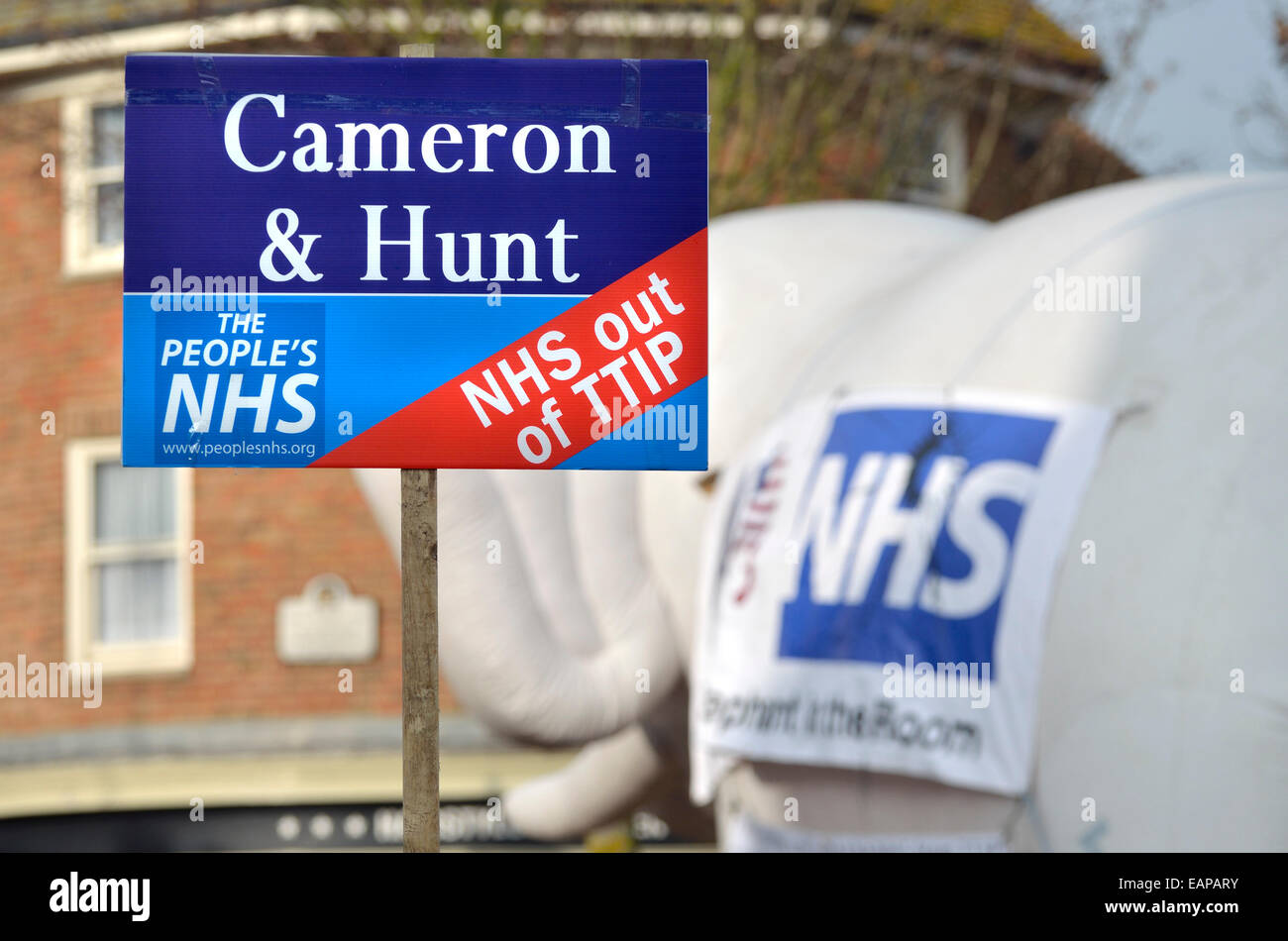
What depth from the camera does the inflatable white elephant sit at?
3.82 metres

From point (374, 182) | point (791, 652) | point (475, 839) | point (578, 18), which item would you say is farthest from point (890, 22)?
point (374, 182)

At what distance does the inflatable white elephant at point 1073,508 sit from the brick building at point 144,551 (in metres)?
6.35

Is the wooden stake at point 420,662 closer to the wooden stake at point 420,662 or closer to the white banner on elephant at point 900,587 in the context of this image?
the wooden stake at point 420,662

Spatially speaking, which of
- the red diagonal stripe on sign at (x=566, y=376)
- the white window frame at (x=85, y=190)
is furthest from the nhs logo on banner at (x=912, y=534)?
the white window frame at (x=85, y=190)

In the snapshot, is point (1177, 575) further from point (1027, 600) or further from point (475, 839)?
point (475, 839)

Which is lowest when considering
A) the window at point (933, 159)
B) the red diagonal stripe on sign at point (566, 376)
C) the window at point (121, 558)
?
the window at point (121, 558)

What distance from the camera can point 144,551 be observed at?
572 inches

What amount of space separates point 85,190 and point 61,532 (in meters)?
3.15

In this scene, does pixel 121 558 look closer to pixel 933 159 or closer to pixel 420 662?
pixel 933 159

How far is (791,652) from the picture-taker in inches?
188

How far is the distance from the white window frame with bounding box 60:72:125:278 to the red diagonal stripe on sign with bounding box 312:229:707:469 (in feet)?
35.0

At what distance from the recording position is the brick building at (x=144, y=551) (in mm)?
13281
